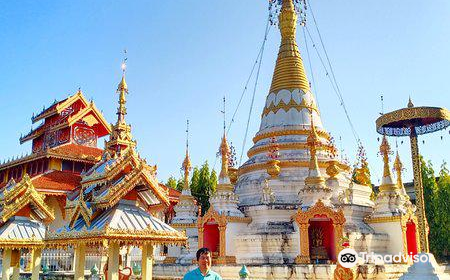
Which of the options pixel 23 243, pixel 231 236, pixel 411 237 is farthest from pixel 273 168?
pixel 23 243

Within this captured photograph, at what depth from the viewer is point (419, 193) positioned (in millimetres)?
17953

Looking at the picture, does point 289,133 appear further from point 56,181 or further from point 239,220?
point 56,181

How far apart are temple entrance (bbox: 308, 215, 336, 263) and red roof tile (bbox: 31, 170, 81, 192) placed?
17.0m

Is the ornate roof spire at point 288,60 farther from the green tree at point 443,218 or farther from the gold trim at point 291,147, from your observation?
the green tree at point 443,218

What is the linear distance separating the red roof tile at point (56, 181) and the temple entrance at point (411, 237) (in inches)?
859

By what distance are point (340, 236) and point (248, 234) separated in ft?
16.2

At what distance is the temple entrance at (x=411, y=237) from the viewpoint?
1005 inches

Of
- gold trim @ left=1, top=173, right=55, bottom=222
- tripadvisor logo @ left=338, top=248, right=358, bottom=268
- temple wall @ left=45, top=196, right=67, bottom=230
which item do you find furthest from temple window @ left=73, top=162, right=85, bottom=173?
tripadvisor logo @ left=338, top=248, right=358, bottom=268

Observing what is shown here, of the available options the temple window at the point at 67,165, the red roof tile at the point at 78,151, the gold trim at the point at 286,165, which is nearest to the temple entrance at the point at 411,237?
the gold trim at the point at 286,165

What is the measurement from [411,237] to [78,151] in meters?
25.9

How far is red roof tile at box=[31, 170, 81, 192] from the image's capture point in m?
30.2

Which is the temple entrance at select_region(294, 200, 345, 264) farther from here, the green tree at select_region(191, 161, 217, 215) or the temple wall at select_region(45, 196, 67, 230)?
the green tree at select_region(191, 161, 217, 215)

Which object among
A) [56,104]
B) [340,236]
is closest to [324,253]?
[340,236]

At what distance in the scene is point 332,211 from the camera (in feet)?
74.7
